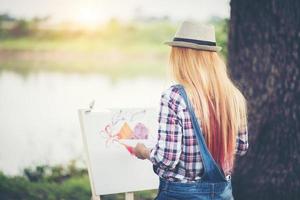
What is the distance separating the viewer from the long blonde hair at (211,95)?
2213 millimetres

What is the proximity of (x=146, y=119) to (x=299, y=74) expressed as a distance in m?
1.20

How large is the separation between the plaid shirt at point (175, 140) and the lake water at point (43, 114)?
235 cm

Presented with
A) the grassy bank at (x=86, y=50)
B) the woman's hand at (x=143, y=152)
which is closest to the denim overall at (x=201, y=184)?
the woman's hand at (x=143, y=152)

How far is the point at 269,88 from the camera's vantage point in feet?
12.4

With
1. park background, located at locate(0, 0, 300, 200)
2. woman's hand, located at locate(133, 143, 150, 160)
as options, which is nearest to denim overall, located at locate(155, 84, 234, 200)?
woman's hand, located at locate(133, 143, 150, 160)

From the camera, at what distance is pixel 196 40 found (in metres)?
2.30

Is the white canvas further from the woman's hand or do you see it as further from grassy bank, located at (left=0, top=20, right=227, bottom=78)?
grassy bank, located at (left=0, top=20, right=227, bottom=78)

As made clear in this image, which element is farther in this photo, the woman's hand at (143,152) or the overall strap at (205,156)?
the woman's hand at (143,152)

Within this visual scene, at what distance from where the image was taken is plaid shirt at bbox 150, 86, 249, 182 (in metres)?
2.17

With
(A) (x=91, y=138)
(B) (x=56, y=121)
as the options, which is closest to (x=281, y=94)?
(A) (x=91, y=138)

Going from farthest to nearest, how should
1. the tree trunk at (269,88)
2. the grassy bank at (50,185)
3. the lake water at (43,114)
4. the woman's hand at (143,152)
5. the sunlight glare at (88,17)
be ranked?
the sunlight glare at (88,17), the lake water at (43,114), the grassy bank at (50,185), the tree trunk at (269,88), the woman's hand at (143,152)

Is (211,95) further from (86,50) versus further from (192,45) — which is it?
(86,50)

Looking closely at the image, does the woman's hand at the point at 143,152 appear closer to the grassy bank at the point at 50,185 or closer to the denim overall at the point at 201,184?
the denim overall at the point at 201,184

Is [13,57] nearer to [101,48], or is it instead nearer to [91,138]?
[101,48]
